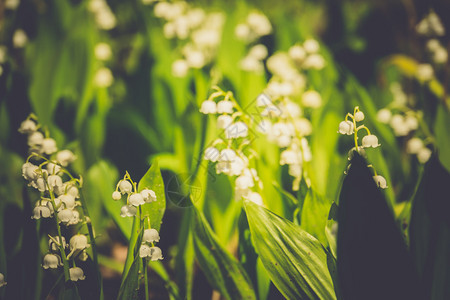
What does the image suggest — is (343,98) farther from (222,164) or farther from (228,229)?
(222,164)

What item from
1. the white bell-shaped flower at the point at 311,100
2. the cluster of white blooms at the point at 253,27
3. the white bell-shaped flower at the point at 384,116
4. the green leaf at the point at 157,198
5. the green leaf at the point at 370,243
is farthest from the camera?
the cluster of white blooms at the point at 253,27

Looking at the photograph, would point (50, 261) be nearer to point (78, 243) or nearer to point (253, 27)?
point (78, 243)

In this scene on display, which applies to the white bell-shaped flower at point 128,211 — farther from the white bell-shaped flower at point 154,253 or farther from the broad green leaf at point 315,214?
the broad green leaf at point 315,214

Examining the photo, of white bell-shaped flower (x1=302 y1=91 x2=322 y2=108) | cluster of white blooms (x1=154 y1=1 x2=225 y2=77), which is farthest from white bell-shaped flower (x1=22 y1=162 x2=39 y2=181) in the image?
white bell-shaped flower (x1=302 y1=91 x2=322 y2=108)

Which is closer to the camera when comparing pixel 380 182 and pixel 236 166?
pixel 380 182

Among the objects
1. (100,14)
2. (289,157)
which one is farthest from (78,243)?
(100,14)

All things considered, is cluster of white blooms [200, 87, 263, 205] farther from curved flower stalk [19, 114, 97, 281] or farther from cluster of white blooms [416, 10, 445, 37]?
cluster of white blooms [416, 10, 445, 37]

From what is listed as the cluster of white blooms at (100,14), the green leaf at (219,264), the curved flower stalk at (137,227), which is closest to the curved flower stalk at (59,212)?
the curved flower stalk at (137,227)
